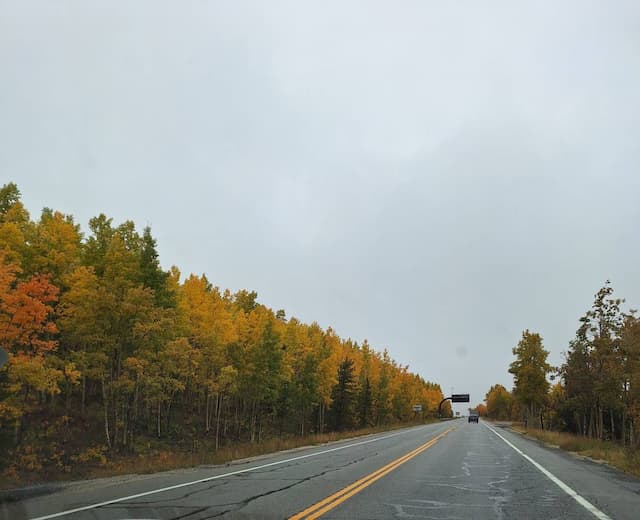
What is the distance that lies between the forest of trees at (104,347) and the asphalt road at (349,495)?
13062 mm

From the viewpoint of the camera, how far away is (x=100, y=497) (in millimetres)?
10664

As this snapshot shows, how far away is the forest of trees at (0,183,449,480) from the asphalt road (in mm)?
13062

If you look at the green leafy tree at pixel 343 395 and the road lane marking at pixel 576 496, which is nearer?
the road lane marking at pixel 576 496

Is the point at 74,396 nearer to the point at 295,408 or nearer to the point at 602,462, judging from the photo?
the point at 295,408

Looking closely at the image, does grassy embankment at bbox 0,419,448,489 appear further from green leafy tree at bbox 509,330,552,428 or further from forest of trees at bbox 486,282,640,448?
green leafy tree at bbox 509,330,552,428

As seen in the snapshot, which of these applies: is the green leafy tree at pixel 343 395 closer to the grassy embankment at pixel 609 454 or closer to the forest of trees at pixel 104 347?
the forest of trees at pixel 104 347

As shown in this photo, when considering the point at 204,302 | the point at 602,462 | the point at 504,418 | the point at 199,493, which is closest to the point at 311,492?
the point at 199,493

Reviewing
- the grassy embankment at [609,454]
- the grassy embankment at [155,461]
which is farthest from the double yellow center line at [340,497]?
the grassy embankment at [609,454]

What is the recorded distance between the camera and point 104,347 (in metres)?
27.8

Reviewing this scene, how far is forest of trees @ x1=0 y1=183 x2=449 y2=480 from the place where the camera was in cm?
2548

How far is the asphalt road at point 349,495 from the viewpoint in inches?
344

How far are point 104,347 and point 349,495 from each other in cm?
2079

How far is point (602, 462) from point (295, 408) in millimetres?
39143

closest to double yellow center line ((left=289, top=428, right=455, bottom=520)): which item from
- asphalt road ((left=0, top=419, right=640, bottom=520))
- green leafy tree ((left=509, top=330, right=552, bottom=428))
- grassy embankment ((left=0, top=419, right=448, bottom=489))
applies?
asphalt road ((left=0, top=419, right=640, bottom=520))
